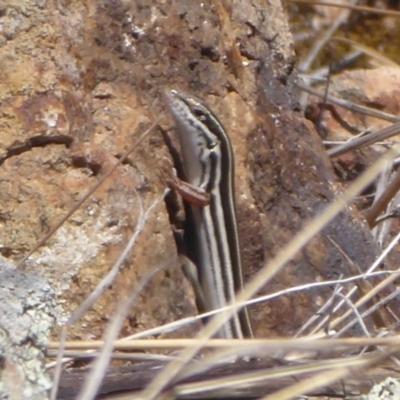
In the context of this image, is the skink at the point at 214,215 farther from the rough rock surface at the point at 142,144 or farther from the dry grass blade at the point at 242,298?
the dry grass blade at the point at 242,298

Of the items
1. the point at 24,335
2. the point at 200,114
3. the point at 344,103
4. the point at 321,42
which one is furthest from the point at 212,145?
the point at 321,42

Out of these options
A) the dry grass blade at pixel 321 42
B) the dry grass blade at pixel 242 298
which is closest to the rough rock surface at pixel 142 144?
the dry grass blade at pixel 242 298

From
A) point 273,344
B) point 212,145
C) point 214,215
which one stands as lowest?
point 214,215

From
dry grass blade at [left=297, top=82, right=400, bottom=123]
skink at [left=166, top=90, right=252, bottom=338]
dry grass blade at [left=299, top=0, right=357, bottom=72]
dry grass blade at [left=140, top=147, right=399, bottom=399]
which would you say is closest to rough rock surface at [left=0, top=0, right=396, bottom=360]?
skink at [left=166, top=90, right=252, bottom=338]

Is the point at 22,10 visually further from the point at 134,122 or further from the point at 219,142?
the point at 219,142

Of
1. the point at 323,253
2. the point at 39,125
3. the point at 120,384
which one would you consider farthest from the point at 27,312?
the point at 323,253

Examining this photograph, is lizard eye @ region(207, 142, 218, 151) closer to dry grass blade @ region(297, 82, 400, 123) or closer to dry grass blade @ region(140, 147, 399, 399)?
dry grass blade @ region(297, 82, 400, 123)

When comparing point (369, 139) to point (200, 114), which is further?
point (369, 139)

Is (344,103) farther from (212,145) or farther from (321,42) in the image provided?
(212,145)
